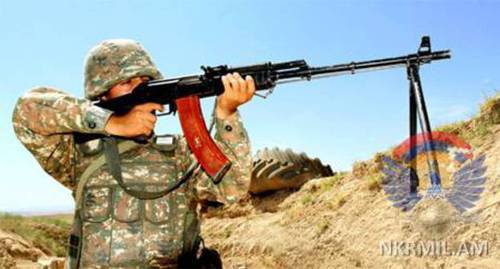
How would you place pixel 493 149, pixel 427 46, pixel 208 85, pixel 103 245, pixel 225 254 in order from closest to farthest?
pixel 103 245, pixel 208 85, pixel 427 46, pixel 493 149, pixel 225 254

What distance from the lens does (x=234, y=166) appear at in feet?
13.2

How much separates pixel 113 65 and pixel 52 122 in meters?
0.76

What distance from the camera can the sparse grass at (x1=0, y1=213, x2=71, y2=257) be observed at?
1822 cm

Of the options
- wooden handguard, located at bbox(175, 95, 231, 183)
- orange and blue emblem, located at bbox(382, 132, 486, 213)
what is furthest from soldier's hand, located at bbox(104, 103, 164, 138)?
orange and blue emblem, located at bbox(382, 132, 486, 213)

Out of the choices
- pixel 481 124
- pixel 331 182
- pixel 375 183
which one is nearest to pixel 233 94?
pixel 375 183

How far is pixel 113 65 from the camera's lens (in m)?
4.38

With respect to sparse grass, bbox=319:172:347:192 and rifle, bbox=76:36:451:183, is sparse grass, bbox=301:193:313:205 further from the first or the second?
rifle, bbox=76:36:451:183

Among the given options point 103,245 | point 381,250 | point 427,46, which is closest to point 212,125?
point 103,245

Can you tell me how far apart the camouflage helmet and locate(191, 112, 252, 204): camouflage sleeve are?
3.03ft

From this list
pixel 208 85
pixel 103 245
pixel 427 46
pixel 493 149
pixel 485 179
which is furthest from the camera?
pixel 493 149

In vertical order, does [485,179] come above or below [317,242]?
above

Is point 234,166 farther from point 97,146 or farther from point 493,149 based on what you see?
point 493,149

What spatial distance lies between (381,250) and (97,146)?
20.7ft

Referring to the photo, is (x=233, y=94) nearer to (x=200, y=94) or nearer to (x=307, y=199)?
(x=200, y=94)
